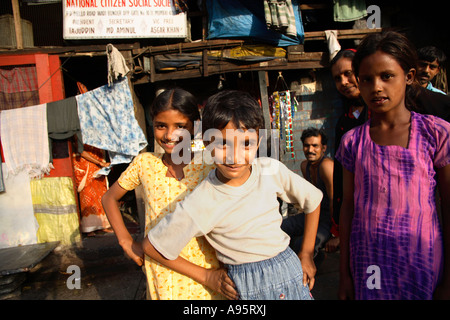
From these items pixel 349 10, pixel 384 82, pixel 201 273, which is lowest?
pixel 201 273

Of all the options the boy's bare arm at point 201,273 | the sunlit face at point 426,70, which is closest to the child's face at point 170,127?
the boy's bare arm at point 201,273

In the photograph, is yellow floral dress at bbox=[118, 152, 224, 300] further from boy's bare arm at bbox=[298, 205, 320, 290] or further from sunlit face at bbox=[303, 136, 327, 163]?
sunlit face at bbox=[303, 136, 327, 163]

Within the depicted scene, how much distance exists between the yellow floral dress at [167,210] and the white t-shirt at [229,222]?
0.52ft

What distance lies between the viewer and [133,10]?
14.5ft

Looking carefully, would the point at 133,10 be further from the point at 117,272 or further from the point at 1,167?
the point at 117,272

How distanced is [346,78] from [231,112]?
1.19 meters

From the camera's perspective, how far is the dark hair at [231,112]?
1142mm

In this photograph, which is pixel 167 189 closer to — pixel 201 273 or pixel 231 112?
pixel 201 273

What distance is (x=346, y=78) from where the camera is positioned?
6.25 feet

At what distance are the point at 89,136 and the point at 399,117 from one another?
14.1 ft

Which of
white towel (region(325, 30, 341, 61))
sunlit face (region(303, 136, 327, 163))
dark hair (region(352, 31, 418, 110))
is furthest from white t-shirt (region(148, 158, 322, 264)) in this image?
white towel (region(325, 30, 341, 61))

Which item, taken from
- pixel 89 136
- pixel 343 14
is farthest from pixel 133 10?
pixel 343 14

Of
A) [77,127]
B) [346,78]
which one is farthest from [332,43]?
[77,127]

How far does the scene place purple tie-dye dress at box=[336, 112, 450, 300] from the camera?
117 cm
